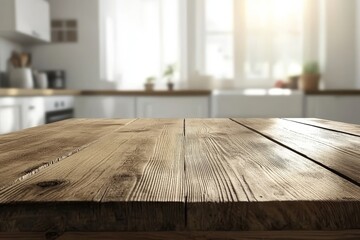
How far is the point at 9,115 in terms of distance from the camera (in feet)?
8.81

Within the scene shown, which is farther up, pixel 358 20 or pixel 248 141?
pixel 358 20

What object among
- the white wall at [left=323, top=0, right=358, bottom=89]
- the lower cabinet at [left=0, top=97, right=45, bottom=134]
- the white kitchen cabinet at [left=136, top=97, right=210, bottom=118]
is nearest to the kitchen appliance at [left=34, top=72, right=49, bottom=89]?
the lower cabinet at [left=0, top=97, right=45, bottom=134]

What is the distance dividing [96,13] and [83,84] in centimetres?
70

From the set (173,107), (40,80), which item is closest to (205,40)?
(173,107)

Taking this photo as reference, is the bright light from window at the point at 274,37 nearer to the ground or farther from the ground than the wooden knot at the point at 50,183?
farther from the ground

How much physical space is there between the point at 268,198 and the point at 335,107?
3.70 metres

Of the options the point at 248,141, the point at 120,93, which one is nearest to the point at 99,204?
the point at 248,141

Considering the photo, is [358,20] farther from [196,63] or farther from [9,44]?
[9,44]

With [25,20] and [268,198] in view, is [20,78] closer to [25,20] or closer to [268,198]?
[25,20]

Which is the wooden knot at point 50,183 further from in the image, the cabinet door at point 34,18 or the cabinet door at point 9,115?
the cabinet door at point 34,18

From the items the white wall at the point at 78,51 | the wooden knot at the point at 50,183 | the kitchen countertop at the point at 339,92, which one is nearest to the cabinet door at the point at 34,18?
the white wall at the point at 78,51

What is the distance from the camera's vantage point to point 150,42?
448 centimetres

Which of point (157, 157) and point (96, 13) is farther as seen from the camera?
point (96, 13)

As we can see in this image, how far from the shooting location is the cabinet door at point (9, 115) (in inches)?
102
